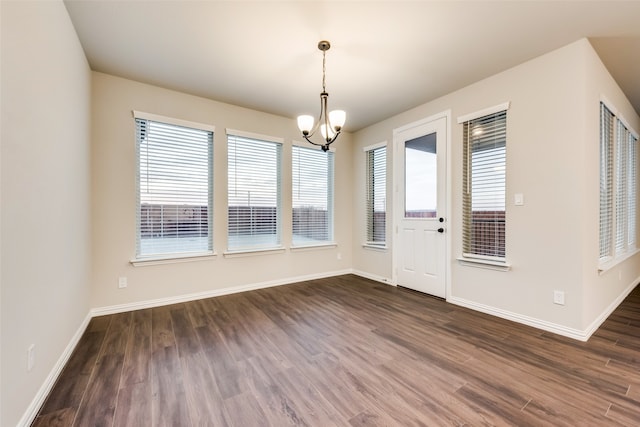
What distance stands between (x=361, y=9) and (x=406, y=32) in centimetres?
52

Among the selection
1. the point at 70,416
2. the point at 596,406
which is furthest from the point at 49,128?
the point at 596,406

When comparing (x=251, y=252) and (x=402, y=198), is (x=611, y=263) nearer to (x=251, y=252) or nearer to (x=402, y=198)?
(x=402, y=198)

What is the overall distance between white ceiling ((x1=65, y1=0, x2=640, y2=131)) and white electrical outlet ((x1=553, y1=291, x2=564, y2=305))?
2349 millimetres

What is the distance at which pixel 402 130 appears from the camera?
4262 millimetres

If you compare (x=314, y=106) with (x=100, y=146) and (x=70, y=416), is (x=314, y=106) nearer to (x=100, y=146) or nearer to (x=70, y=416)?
(x=100, y=146)

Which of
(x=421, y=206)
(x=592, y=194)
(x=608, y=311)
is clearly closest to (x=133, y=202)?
(x=421, y=206)

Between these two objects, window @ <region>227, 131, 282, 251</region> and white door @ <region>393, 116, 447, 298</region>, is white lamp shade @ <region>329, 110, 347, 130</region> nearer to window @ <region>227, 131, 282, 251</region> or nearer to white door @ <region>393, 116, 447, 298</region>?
white door @ <region>393, 116, 447, 298</region>

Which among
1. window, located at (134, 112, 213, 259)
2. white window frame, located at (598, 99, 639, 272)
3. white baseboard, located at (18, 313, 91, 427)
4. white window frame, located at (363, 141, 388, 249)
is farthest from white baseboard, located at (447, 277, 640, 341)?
white baseboard, located at (18, 313, 91, 427)

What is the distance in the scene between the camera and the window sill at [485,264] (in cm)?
298

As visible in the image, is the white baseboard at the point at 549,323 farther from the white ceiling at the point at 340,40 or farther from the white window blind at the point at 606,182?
the white ceiling at the point at 340,40

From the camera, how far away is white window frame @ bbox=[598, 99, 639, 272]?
2.99 m

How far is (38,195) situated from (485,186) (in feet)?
13.1

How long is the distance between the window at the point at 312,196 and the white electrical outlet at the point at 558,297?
10.5 ft

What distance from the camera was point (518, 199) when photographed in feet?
9.47
